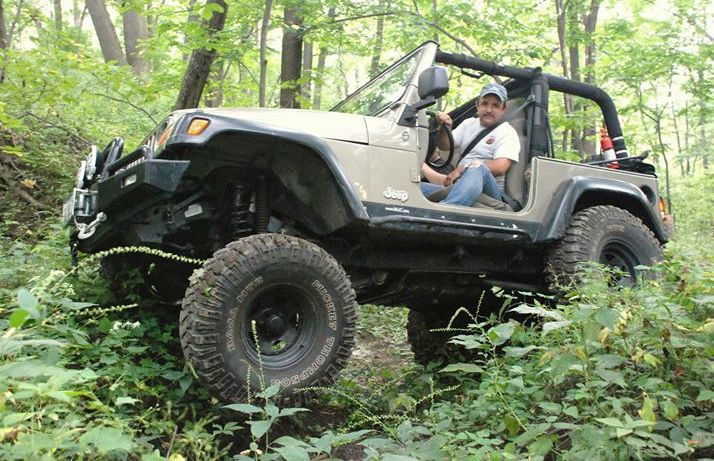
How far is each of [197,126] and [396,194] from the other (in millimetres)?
A: 1251

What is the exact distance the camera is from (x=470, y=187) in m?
3.90

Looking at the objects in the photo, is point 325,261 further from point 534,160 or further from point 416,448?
point 534,160

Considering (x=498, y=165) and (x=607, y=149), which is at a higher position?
(x=607, y=149)

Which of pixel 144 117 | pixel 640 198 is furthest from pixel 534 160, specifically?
pixel 144 117

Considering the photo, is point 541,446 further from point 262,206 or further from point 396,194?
point 262,206

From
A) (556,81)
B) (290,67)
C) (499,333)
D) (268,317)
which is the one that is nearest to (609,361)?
(499,333)

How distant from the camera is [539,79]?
4707mm

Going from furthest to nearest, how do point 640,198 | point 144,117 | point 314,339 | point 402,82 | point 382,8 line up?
1. point 144,117
2. point 382,8
3. point 640,198
4. point 402,82
5. point 314,339

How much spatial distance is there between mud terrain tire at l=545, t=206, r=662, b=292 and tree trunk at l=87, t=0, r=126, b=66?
31.4 ft

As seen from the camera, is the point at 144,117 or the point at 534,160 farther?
the point at 144,117

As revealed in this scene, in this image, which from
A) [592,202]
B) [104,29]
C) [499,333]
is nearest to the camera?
[499,333]

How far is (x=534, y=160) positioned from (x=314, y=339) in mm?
2295

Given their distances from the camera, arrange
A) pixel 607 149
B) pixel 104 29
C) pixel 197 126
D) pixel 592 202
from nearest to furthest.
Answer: pixel 197 126
pixel 592 202
pixel 607 149
pixel 104 29

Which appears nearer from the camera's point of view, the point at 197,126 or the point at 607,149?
the point at 197,126
